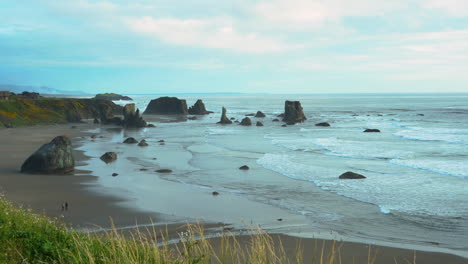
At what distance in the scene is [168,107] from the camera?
108875mm

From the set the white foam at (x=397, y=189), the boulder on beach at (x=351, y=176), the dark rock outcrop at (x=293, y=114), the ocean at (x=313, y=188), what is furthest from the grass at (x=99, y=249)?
the dark rock outcrop at (x=293, y=114)

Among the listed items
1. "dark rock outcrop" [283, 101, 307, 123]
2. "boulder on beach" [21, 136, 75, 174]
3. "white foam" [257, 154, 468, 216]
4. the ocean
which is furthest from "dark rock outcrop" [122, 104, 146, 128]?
"white foam" [257, 154, 468, 216]

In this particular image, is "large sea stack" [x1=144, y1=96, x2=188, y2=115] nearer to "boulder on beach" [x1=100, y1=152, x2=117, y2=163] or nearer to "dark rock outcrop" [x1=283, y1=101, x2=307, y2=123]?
"dark rock outcrop" [x1=283, y1=101, x2=307, y2=123]

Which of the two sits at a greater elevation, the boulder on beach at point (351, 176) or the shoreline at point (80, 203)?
the shoreline at point (80, 203)

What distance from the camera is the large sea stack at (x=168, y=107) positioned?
107 m

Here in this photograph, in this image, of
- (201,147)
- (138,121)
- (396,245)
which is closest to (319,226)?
(396,245)

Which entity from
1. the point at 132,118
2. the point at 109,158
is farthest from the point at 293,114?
the point at 109,158

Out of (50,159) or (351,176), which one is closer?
(351,176)

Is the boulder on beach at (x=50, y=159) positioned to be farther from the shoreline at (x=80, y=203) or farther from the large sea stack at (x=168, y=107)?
the large sea stack at (x=168, y=107)

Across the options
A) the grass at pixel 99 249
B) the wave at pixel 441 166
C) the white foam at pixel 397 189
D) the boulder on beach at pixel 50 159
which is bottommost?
the wave at pixel 441 166

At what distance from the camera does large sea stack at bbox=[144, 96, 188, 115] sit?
107 metres

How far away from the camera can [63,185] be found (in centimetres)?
2105

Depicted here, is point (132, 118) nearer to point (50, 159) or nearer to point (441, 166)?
point (50, 159)

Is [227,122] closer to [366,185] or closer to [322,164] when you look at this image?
[322,164]
